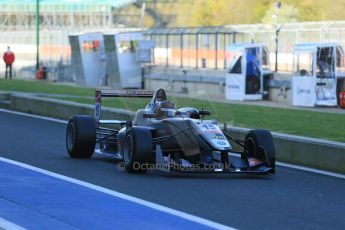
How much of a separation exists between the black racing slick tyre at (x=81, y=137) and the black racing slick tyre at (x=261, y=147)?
8.19ft

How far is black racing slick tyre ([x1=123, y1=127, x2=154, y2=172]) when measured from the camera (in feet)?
36.6

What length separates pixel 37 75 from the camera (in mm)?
49406

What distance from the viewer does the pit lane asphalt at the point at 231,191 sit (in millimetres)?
8633

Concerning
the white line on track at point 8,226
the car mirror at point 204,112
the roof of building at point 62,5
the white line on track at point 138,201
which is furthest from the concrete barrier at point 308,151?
the roof of building at point 62,5

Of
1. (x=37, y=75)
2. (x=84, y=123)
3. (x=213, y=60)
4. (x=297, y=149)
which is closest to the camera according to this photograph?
(x=84, y=123)

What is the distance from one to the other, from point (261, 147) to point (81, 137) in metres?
2.94

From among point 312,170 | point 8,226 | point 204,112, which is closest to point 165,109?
point 204,112

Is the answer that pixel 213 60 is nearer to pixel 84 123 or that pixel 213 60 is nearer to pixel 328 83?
pixel 328 83

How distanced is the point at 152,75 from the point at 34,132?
986 inches

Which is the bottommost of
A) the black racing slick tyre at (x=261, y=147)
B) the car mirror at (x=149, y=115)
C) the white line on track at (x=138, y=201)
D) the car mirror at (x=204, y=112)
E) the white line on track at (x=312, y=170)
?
the white line on track at (x=312, y=170)

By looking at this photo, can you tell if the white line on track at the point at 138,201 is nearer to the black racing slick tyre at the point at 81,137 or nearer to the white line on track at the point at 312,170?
the black racing slick tyre at the point at 81,137

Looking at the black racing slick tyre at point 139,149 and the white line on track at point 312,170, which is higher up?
the black racing slick tyre at point 139,149

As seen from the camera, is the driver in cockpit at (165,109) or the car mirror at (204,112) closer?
the driver in cockpit at (165,109)

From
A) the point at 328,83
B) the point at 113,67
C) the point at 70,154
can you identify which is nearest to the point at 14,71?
the point at 113,67
